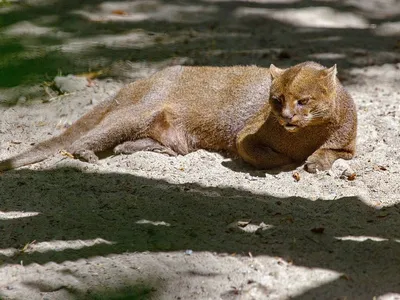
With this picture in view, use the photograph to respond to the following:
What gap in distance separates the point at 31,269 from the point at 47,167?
82.4 inches

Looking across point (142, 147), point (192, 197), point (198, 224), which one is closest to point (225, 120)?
point (142, 147)

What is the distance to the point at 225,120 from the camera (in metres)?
6.23

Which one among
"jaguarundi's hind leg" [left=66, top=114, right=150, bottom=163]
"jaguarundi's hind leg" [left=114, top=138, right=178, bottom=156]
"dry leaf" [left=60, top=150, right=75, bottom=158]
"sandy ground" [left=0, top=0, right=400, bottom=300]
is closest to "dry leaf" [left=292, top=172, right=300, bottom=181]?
"sandy ground" [left=0, top=0, right=400, bottom=300]

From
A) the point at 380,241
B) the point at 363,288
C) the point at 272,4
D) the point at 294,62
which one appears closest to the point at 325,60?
the point at 294,62

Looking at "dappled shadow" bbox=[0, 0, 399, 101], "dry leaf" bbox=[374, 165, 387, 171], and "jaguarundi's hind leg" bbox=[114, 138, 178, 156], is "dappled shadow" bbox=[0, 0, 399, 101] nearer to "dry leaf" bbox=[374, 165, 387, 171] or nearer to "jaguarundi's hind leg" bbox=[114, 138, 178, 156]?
"jaguarundi's hind leg" bbox=[114, 138, 178, 156]

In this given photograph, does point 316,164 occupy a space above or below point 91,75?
below

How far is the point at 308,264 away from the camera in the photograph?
3.69m

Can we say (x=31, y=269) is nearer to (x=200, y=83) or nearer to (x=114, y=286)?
(x=114, y=286)

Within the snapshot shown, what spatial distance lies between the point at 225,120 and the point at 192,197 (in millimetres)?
1637

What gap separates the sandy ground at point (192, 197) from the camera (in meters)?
3.54

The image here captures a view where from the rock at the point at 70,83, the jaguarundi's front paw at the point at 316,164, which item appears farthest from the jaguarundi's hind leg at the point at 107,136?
the jaguarundi's front paw at the point at 316,164

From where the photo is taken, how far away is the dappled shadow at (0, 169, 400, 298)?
375 cm

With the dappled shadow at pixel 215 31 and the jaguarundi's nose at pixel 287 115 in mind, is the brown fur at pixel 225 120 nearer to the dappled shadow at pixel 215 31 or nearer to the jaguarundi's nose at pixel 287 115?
the jaguarundi's nose at pixel 287 115

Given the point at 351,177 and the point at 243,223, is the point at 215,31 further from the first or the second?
the point at 243,223
